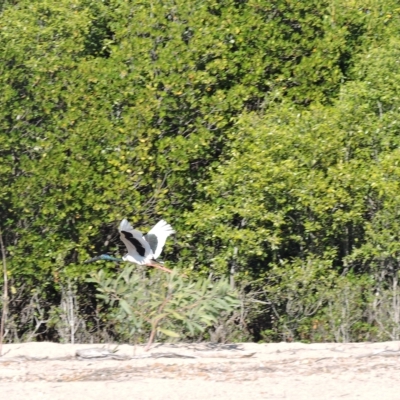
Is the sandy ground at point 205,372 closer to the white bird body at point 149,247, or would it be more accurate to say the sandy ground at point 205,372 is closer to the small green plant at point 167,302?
the small green plant at point 167,302

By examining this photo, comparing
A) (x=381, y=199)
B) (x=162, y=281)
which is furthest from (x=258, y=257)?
(x=162, y=281)

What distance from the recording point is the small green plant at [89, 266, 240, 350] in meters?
7.90

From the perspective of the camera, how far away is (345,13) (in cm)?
1159

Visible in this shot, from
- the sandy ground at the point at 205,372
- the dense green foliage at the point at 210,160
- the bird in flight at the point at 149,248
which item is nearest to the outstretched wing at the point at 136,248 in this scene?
the bird in flight at the point at 149,248

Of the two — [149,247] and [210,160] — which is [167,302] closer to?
[149,247]

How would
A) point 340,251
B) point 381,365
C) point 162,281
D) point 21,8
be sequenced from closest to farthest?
point 381,365
point 162,281
point 340,251
point 21,8

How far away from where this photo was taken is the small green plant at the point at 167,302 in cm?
790

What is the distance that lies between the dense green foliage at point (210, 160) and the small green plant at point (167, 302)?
1.71 m

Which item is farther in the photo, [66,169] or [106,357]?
[66,169]

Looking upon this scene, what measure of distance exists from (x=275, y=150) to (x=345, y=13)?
2686mm

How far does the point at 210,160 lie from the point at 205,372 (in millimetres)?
4179

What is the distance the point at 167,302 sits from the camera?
26.0 feet

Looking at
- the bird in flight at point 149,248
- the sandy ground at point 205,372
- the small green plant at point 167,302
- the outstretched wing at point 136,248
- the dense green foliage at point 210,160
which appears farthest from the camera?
the dense green foliage at point 210,160

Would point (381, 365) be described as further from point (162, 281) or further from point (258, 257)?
point (258, 257)
